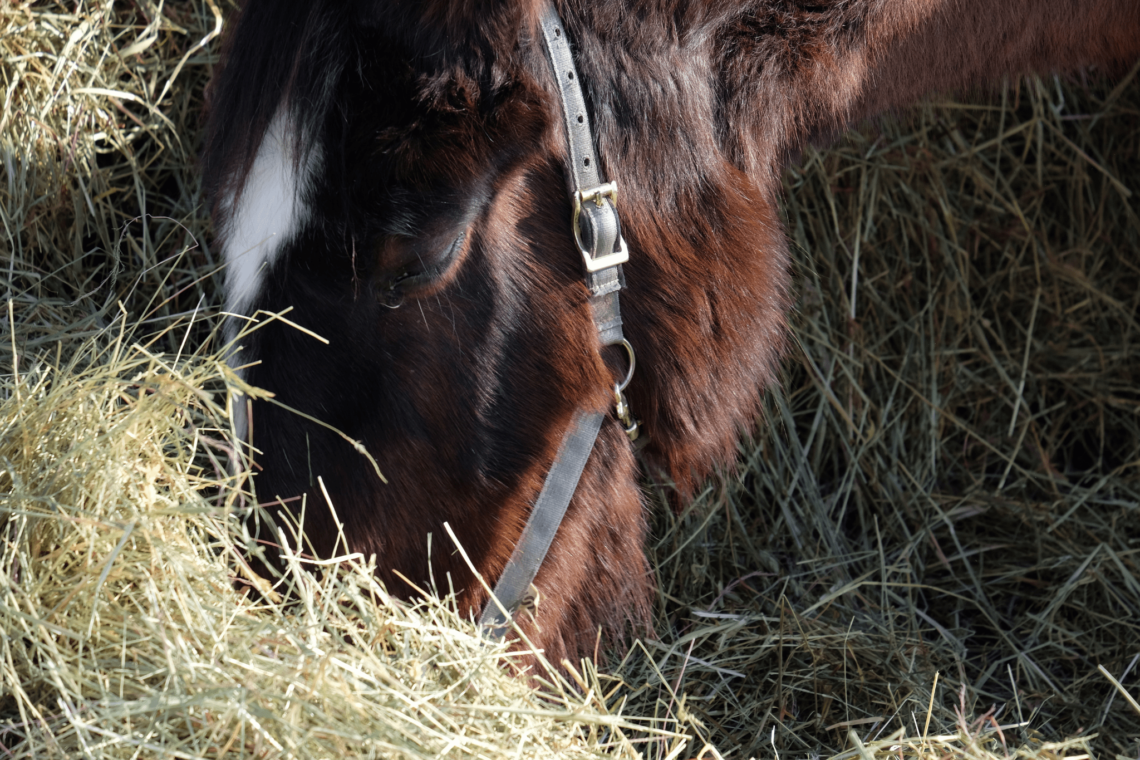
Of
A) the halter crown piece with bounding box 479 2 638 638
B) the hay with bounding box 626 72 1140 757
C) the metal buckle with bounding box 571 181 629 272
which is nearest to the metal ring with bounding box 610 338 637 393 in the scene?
the halter crown piece with bounding box 479 2 638 638

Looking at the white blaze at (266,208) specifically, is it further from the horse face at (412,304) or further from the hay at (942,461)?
the hay at (942,461)

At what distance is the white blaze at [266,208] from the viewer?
3.43ft

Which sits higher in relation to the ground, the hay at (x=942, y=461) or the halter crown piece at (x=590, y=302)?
the halter crown piece at (x=590, y=302)

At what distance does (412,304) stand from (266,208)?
0.69 feet

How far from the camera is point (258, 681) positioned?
93cm

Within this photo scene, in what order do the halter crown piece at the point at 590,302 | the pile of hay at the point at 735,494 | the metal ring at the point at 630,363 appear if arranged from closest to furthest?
the pile of hay at the point at 735,494
the halter crown piece at the point at 590,302
the metal ring at the point at 630,363

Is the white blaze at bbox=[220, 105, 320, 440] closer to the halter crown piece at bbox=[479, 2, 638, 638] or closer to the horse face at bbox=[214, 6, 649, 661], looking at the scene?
the horse face at bbox=[214, 6, 649, 661]

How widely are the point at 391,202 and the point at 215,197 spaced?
0.28 m

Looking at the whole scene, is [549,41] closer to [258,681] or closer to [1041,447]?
[258,681]

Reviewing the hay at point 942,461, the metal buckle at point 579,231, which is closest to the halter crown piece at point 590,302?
the metal buckle at point 579,231

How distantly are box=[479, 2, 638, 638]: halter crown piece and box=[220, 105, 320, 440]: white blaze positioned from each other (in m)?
0.32

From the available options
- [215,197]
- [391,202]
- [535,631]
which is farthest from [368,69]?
[535,631]

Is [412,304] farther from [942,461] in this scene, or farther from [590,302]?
[942,461]

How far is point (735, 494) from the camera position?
1.99 metres
